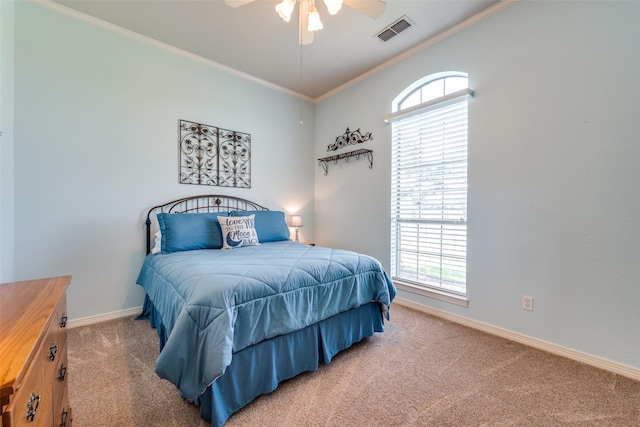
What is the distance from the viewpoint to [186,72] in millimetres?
3078

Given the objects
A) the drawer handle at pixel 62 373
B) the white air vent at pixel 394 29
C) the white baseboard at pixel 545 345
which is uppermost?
the white air vent at pixel 394 29

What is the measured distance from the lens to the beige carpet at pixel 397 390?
4.62 feet

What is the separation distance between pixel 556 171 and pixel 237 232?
2.82m

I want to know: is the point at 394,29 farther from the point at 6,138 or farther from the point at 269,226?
the point at 6,138

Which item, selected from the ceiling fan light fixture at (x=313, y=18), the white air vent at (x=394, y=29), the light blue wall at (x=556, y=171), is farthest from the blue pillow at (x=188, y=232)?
the white air vent at (x=394, y=29)

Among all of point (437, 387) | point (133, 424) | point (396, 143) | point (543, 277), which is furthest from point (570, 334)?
point (133, 424)

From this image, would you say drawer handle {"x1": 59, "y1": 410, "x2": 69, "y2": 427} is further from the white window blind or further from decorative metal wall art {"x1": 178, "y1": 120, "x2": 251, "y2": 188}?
the white window blind

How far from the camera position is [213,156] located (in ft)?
10.8

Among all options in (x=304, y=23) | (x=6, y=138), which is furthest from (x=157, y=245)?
(x=304, y=23)

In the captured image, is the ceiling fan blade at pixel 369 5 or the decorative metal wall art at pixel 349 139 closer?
the ceiling fan blade at pixel 369 5

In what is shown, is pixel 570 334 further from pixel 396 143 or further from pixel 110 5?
pixel 110 5

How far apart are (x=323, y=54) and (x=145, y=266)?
115 inches

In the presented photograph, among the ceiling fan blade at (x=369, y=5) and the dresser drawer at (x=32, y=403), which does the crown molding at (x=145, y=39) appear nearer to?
the ceiling fan blade at (x=369, y=5)

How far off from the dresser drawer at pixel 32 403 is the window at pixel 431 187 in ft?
9.20
